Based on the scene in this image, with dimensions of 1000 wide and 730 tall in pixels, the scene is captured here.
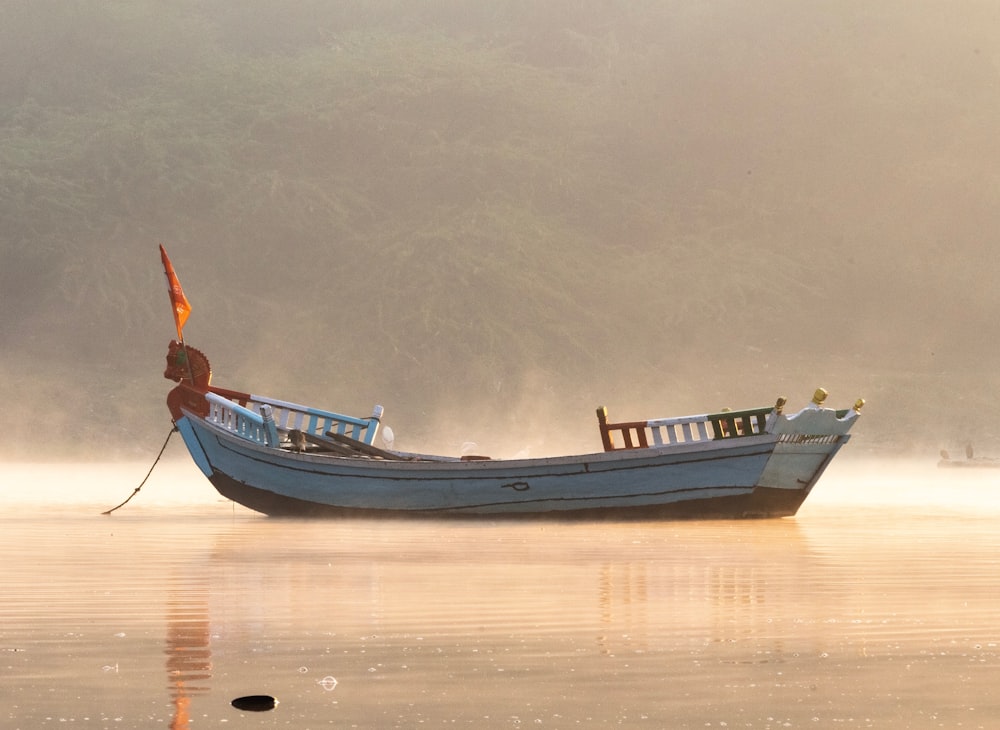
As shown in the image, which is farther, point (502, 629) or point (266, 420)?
point (266, 420)

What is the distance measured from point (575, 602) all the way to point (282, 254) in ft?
338

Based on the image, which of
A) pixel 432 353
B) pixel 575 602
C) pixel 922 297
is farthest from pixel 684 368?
pixel 575 602

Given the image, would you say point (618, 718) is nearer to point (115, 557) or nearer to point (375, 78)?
point (115, 557)

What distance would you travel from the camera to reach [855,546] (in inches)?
882

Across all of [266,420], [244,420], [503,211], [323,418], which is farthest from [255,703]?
[503,211]

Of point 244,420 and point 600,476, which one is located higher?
point 244,420

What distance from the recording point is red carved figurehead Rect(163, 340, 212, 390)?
2883 cm

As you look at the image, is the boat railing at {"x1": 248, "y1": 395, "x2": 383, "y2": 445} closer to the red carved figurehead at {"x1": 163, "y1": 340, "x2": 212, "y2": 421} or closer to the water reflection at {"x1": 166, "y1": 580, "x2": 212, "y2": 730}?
the red carved figurehead at {"x1": 163, "y1": 340, "x2": 212, "y2": 421}

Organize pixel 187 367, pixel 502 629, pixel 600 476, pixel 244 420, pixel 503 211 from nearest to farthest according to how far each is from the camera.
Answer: pixel 502 629, pixel 600 476, pixel 244 420, pixel 187 367, pixel 503 211

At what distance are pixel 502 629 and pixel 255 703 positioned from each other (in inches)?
133

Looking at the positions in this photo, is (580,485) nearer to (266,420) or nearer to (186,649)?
(266,420)

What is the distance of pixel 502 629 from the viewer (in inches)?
526

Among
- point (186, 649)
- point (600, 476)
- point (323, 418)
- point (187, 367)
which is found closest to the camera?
point (186, 649)

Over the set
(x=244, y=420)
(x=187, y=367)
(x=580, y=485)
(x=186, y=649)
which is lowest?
(x=186, y=649)
